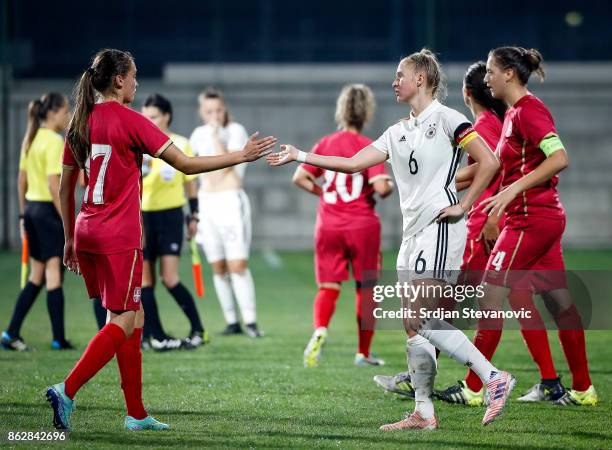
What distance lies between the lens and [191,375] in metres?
7.66

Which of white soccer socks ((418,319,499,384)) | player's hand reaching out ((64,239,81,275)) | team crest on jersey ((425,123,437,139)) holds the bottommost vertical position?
white soccer socks ((418,319,499,384))

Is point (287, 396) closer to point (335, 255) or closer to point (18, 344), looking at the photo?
point (335, 255)

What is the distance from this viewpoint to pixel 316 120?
72.4 ft

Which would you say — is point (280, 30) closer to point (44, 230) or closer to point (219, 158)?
point (44, 230)

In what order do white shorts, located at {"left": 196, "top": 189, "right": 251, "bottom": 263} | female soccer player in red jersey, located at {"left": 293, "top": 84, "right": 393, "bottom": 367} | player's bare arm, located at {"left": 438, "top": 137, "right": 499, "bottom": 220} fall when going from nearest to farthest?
player's bare arm, located at {"left": 438, "top": 137, "right": 499, "bottom": 220}
female soccer player in red jersey, located at {"left": 293, "top": 84, "right": 393, "bottom": 367}
white shorts, located at {"left": 196, "top": 189, "right": 251, "bottom": 263}

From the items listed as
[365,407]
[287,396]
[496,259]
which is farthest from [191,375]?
[496,259]

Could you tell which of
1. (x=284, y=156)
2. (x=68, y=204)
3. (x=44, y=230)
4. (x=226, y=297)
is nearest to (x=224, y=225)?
(x=226, y=297)

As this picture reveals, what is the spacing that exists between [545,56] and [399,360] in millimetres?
15430

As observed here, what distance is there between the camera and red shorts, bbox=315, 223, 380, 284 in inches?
326

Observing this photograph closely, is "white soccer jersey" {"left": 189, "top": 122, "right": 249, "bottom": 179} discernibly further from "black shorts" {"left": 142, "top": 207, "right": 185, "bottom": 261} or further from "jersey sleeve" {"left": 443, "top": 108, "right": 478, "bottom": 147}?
"jersey sleeve" {"left": 443, "top": 108, "right": 478, "bottom": 147}

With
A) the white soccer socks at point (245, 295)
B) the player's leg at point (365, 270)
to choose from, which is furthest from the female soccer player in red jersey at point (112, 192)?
the white soccer socks at point (245, 295)

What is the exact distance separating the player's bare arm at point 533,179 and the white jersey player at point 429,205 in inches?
8.2

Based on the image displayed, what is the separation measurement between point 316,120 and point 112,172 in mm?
16806

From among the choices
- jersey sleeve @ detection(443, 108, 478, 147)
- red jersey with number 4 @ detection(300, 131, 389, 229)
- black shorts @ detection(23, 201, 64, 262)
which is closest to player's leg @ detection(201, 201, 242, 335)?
black shorts @ detection(23, 201, 64, 262)
